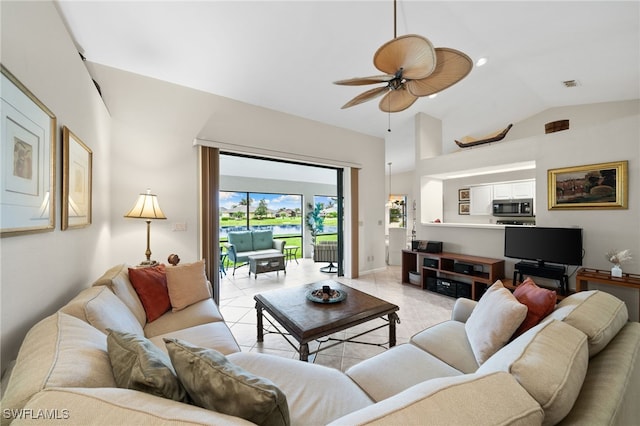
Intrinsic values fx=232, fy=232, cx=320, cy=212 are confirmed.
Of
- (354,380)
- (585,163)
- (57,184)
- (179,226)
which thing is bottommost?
(354,380)

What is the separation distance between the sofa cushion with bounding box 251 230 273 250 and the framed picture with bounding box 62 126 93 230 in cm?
395

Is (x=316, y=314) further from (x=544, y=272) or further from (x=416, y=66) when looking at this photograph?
(x=544, y=272)

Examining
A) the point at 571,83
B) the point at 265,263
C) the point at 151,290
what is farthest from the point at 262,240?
the point at 571,83

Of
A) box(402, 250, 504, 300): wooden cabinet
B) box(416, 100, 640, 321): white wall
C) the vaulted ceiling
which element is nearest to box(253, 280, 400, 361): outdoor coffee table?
box(402, 250, 504, 300): wooden cabinet

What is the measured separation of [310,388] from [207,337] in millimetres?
877

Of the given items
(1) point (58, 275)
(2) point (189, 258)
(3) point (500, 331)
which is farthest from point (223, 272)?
(3) point (500, 331)

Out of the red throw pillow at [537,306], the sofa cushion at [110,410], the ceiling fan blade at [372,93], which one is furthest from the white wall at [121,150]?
the red throw pillow at [537,306]

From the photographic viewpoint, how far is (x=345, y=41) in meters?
2.74

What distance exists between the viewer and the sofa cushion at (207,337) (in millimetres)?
1517

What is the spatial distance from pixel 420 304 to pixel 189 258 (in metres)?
3.40

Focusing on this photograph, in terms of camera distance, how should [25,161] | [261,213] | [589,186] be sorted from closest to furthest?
[25,161], [589,186], [261,213]

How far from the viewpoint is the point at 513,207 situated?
4.72 meters

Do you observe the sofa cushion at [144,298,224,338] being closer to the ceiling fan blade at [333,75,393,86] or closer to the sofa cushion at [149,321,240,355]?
the sofa cushion at [149,321,240,355]

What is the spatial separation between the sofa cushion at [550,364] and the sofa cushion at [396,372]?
1.55 ft
